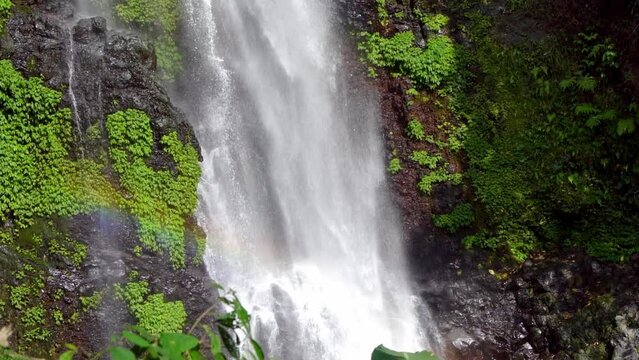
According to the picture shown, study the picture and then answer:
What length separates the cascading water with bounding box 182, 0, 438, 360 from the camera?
10.3m

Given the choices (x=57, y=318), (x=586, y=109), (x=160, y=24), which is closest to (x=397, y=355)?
(x=57, y=318)

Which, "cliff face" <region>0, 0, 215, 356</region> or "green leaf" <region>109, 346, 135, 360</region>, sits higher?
"cliff face" <region>0, 0, 215, 356</region>

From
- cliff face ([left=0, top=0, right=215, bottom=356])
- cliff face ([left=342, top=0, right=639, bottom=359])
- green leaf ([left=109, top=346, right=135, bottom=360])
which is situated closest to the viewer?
green leaf ([left=109, top=346, right=135, bottom=360])

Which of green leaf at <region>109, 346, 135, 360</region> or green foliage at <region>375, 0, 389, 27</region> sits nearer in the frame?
green leaf at <region>109, 346, 135, 360</region>

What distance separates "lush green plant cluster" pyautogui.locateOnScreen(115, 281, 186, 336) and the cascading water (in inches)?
44.2

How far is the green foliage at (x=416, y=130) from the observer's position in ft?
41.9

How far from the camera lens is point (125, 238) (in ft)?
30.5

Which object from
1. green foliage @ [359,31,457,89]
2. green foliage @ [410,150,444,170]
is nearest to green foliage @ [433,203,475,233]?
green foliage @ [410,150,444,170]

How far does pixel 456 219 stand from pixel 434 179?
0.92 metres

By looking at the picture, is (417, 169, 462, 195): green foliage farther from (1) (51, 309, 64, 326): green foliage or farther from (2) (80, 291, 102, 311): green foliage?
(1) (51, 309, 64, 326): green foliage

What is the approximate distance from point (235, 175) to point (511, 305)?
215 inches

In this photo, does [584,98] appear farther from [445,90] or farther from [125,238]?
[125,238]

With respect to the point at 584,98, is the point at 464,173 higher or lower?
lower

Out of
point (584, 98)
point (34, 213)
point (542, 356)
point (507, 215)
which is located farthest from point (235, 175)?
point (584, 98)
